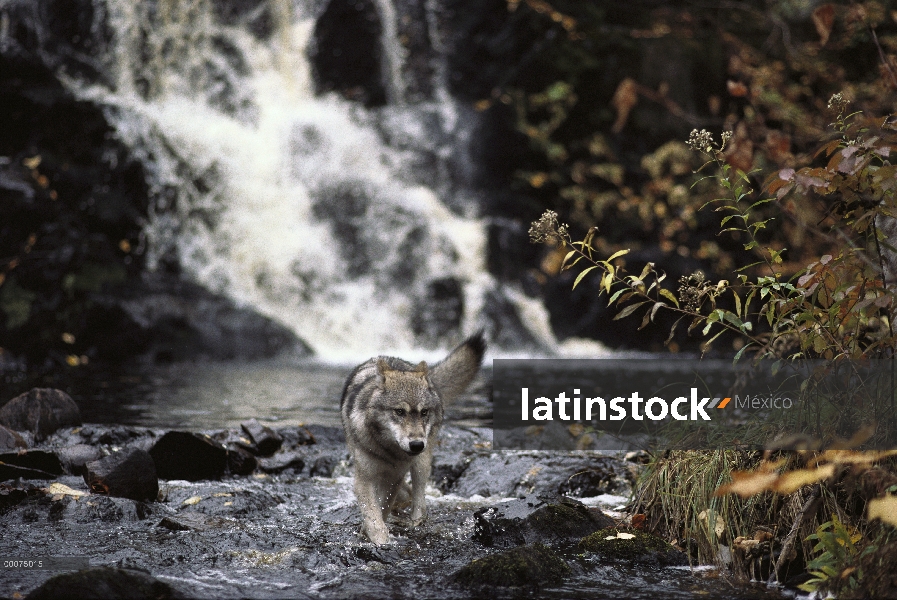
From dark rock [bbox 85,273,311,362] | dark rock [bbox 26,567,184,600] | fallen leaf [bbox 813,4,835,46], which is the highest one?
fallen leaf [bbox 813,4,835,46]

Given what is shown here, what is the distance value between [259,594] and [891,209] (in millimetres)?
3432

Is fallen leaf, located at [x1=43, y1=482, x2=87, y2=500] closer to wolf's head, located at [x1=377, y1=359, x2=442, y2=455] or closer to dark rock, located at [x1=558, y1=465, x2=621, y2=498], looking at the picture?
wolf's head, located at [x1=377, y1=359, x2=442, y2=455]

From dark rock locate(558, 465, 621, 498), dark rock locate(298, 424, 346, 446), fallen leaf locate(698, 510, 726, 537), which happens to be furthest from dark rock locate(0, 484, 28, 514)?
fallen leaf locate(698, 510, 726, 537)

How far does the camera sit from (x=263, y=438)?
7.29 metres

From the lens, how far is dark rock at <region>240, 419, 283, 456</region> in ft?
23.8

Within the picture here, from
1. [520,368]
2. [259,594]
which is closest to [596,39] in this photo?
[520,368]

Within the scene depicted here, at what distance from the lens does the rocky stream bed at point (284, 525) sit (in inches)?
153

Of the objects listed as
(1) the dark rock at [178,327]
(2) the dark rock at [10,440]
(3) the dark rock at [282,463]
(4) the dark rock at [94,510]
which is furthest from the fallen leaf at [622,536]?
(1) the dark rock at [178,327]

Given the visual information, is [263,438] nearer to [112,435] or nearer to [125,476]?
[112,435]

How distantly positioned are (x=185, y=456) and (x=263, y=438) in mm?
921

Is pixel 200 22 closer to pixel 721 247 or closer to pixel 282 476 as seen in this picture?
pixel 721 247

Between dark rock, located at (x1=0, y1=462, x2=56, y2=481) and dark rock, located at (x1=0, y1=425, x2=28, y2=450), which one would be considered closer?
dark rock, located at (x1=0, y1=462, x2=56, y2=481)

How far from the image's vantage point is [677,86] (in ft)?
67.7

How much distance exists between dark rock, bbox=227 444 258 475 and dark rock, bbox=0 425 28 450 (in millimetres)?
1639
